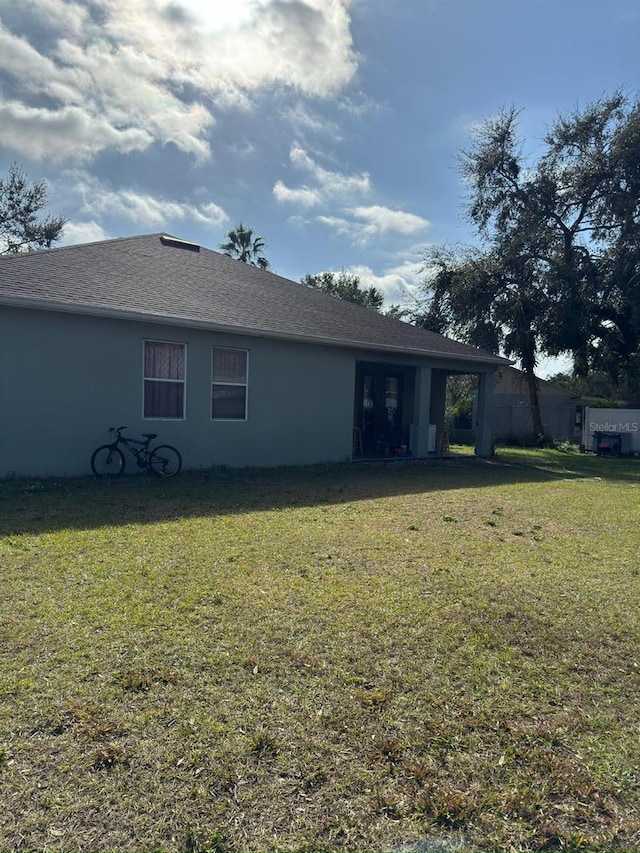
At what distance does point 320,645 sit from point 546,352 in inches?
774

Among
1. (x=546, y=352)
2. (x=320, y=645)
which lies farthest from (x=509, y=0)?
(x=546, y=352)

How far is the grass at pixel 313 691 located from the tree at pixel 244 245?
25909mm

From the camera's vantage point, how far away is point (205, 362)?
10.2 meters

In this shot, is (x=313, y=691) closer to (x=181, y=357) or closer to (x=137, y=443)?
(x=137, y=443)

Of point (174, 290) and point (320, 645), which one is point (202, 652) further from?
point (174, 290)

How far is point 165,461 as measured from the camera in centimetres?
954

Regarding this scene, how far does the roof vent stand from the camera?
1357 cm

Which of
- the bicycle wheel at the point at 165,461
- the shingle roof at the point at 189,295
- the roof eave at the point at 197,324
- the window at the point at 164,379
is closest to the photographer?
the roof eave at the point at 197,324

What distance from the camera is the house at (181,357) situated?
8.52 m

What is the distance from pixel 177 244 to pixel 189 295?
3852mm

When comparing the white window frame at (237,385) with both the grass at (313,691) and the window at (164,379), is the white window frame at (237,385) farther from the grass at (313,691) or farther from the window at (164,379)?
the grass at (313,691)

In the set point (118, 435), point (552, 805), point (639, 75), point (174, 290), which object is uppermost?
point (639, 75)

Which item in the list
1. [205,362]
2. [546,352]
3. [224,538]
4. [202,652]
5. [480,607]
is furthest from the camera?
[546,352]

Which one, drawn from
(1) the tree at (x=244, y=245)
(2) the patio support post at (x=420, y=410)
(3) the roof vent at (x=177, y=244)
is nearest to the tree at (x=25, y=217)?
(1) the tree at (x=244, y=245)
